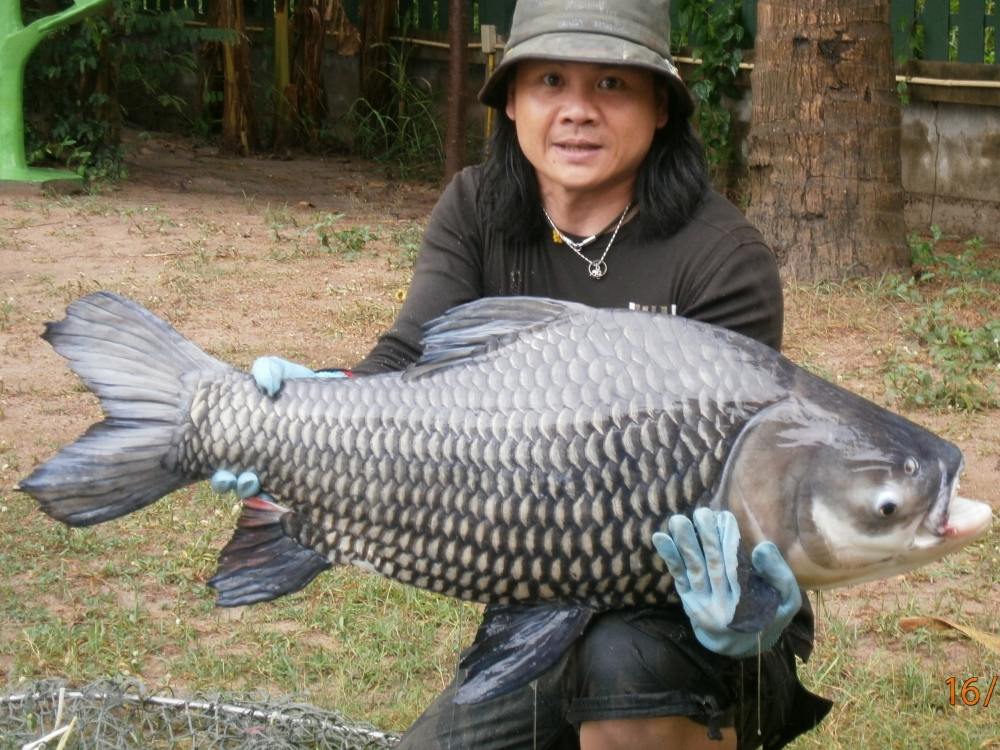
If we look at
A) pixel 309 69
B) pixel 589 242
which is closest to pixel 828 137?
pixel 589 242

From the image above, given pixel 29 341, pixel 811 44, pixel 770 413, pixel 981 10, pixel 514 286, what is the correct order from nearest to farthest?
pixel 770 413 → pixel 514 286 → pixel 29 341 → pixel 811 44 → pixel 981 10

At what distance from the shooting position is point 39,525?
4746 mm

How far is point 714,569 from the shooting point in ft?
7.57

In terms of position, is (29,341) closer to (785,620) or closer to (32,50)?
(32,50)

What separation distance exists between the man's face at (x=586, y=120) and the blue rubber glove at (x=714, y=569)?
34.4 inches

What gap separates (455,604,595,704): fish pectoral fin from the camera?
7.95 ft

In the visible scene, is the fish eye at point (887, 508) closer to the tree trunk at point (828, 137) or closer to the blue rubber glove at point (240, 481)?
the blue rubber glove at point (240, 481)

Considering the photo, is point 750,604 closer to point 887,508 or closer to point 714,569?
point 714,569

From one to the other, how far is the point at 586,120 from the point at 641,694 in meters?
1.09

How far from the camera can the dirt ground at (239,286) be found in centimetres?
561

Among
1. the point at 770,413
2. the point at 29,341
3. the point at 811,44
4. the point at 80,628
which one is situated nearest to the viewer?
the point at 770,413

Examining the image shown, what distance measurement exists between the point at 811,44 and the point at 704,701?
5.09 meters

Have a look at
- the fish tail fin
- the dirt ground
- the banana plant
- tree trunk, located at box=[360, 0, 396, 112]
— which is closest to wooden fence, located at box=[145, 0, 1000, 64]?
A: the dirt ground

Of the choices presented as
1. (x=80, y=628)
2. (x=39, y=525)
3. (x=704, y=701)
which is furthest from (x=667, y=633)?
(x=39, y=525)
